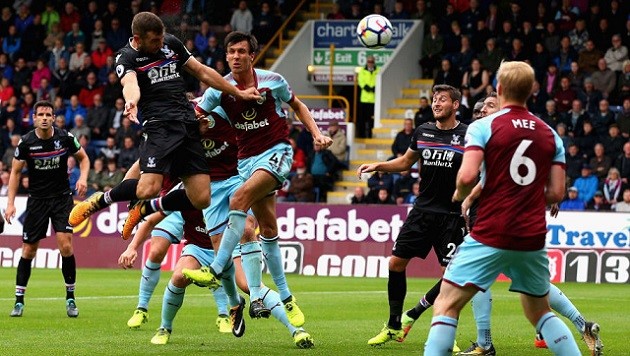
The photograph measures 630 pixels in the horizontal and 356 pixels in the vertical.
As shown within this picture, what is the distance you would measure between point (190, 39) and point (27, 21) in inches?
227

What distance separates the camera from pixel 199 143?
11.6 metres

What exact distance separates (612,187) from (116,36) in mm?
15883

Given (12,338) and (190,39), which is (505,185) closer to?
(12,338)

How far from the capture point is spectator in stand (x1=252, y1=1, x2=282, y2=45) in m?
34.4

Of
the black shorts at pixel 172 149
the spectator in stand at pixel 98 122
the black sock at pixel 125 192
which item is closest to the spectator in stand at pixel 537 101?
the spectator in stand at pixel 98 122

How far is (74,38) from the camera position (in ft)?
115

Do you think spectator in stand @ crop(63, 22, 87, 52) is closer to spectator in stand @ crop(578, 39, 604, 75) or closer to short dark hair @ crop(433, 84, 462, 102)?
spectator in stand @ crop(578, 39, 604, 75)

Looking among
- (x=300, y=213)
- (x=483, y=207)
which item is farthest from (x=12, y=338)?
(x=300, y=213)

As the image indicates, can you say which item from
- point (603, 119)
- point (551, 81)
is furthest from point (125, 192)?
point (551, 81)

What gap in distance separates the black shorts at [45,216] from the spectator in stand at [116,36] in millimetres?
19500

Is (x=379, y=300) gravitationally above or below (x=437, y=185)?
below

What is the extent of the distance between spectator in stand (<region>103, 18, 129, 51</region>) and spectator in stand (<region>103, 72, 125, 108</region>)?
1660mm

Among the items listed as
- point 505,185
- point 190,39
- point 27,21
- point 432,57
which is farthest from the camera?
point 27,21

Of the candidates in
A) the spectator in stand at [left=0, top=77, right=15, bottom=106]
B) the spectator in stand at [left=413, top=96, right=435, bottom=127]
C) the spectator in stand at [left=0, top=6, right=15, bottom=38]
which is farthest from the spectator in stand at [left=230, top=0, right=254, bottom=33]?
the spectator in stand at [left=413, top=96, right=435, bottom=127]
